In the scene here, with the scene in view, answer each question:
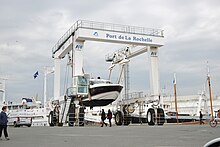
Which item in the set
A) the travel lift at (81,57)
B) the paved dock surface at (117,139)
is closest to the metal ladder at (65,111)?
the travel lift at (81,57)

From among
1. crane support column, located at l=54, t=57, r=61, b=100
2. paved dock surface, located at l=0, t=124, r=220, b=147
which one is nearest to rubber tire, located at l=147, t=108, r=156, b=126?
paved dock surface, located at l=0, t=124, r=220, b=147

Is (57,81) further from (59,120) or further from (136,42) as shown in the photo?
(136,42)

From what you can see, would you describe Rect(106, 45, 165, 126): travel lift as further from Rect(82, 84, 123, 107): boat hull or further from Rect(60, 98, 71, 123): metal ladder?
Rect(60, 98, 71, 123): metal ladder

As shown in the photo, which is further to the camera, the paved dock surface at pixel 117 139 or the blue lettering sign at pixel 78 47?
the blue lettering sign at pixel 78 47

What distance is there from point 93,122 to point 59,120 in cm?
897

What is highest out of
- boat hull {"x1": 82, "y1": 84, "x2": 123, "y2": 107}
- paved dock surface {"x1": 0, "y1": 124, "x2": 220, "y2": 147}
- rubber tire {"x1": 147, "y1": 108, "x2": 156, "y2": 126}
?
boat hull {"x1": 82, "y1": 84, "x2": 123, "y2": 107}

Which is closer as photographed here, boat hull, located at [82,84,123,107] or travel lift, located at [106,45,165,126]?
travel lift, located at [106,45,165,126]

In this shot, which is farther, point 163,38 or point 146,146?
point 163,38

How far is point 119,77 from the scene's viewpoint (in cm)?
3381

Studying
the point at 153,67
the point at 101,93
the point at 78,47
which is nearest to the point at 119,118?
the point at 101,93

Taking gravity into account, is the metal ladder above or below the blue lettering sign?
below

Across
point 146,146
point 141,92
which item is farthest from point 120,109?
point 146,146

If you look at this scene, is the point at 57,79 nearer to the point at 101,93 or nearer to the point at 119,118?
the point at 101,93

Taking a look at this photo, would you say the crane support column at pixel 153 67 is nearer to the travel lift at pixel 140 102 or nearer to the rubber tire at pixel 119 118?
the travel lift at pixel 140 102
